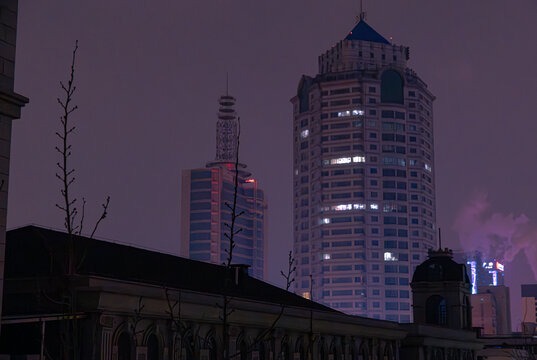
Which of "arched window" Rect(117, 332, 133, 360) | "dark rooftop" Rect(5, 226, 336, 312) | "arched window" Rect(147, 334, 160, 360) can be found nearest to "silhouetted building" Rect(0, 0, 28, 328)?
"dark rooftop" Rect(5, 226, 336, 312)

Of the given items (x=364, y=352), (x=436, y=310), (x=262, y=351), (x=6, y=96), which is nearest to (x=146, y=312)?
(x=262, y=351)

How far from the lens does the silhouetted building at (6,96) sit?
83.5 feet

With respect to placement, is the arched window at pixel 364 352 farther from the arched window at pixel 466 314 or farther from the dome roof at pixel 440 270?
the arched window at pixel 466 314

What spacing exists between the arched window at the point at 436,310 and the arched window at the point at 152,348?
2235 inches

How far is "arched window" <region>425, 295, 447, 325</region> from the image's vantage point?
102 metres

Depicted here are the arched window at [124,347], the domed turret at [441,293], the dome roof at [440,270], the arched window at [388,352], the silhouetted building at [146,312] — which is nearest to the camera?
the silhouetted building at [146,312]

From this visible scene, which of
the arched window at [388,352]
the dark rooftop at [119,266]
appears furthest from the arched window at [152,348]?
the arched window at [388,352]

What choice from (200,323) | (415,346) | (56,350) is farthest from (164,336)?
(415,346)

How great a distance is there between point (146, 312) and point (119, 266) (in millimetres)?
5773

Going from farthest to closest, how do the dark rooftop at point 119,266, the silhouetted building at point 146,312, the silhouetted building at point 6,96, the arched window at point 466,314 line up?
the arched window at point 466,314 < the dark rooftop at point 119,266 < the silhouetted building at point 146,312 < the silhouetted building at point 6,96

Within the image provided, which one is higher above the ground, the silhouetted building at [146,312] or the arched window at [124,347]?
the silhouetted building at [146,312]

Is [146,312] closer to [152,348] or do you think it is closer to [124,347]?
[124,347]

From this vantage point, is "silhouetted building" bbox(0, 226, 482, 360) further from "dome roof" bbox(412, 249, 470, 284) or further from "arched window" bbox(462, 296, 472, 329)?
"arched window" bbox(462, 296, 472, 329)

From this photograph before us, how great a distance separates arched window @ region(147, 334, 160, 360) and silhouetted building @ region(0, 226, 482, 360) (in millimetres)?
57
